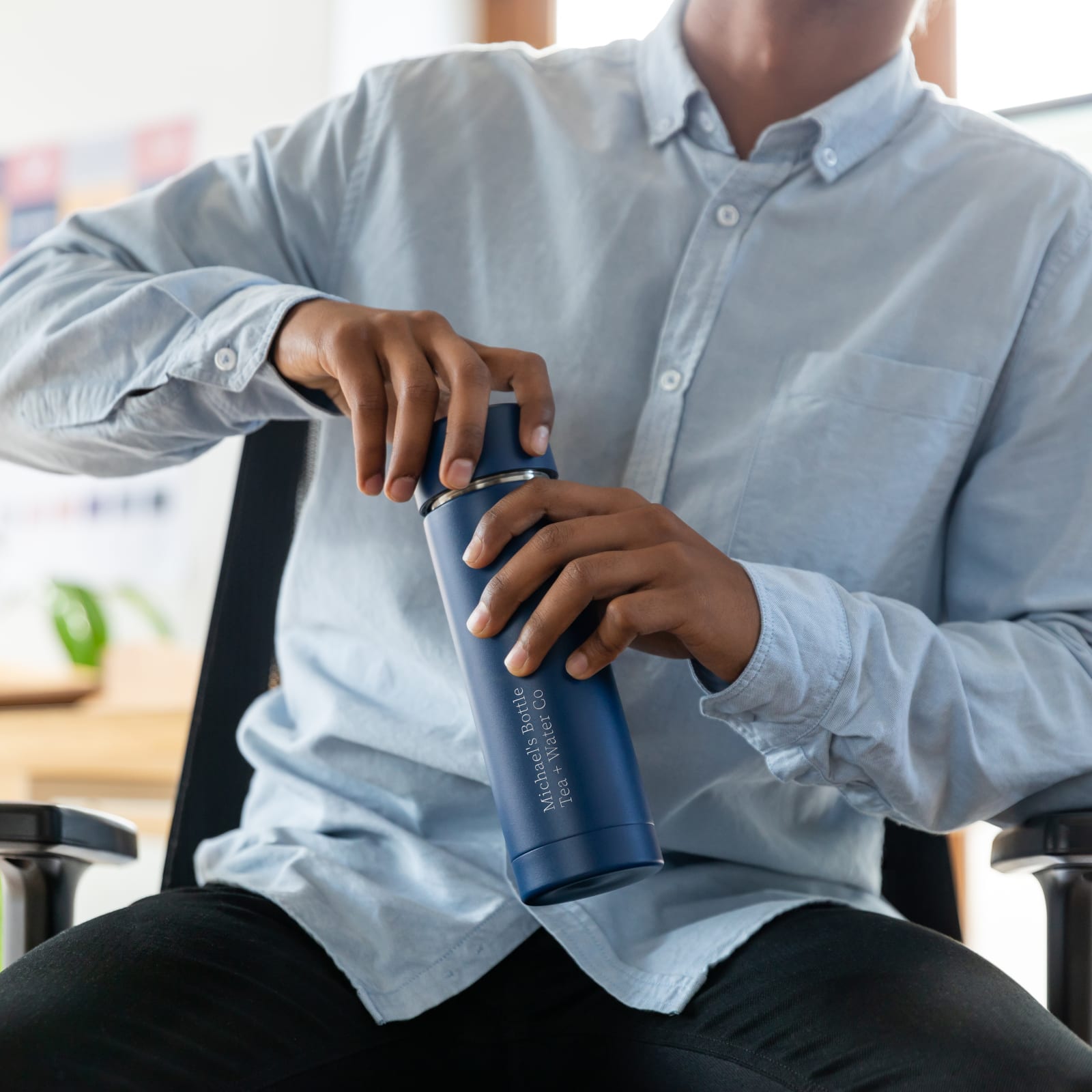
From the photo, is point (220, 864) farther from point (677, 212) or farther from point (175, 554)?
point (175, 554)

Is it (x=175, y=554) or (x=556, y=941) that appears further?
(x=175, y=554)

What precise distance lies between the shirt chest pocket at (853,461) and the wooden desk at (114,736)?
3.80 feet

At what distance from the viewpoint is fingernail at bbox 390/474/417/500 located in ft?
2.05

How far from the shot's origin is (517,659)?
1.90 feet

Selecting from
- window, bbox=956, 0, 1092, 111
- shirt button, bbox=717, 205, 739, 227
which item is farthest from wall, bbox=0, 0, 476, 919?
shirt button, bbox=717, 205, 739, 227

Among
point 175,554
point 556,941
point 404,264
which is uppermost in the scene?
point 404,264

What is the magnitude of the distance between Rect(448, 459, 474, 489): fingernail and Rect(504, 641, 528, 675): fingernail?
0.09m

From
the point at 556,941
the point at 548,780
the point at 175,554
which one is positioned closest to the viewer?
the point at 548,780

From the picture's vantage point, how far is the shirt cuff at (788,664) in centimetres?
66

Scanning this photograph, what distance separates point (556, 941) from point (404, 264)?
1.68 feet

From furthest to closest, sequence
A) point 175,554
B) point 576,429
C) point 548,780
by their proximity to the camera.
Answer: point 175,554 < point 576,429 < point 548,780

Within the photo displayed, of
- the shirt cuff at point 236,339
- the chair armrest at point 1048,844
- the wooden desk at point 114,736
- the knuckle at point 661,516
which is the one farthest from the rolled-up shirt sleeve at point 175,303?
the wooden desk at point 114,736

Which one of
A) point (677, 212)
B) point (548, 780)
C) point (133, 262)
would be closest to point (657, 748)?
point (548, 780)

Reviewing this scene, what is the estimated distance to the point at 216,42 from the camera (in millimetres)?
2197
